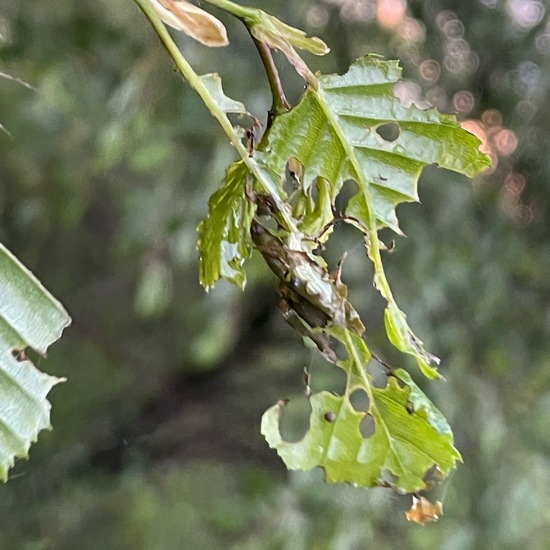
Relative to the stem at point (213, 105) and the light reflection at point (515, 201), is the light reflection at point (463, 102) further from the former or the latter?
the stem at point (213, 105)

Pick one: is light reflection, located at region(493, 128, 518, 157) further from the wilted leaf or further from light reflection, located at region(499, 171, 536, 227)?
the wilted leaf

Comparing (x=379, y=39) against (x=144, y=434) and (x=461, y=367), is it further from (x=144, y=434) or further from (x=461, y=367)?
(x=144, y=434)

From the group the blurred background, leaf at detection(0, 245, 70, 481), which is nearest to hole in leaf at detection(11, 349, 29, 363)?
leaf at detection(0, 245, 70, 481)

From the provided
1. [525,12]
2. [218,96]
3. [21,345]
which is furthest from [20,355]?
[525,12]

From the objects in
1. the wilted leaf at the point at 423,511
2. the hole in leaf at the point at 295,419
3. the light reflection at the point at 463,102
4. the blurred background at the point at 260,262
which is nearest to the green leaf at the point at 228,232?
the wilted leaf at the point at 423,511

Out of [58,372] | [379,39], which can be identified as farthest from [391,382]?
[58,372]

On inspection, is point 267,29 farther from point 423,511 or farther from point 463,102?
point 463,102
